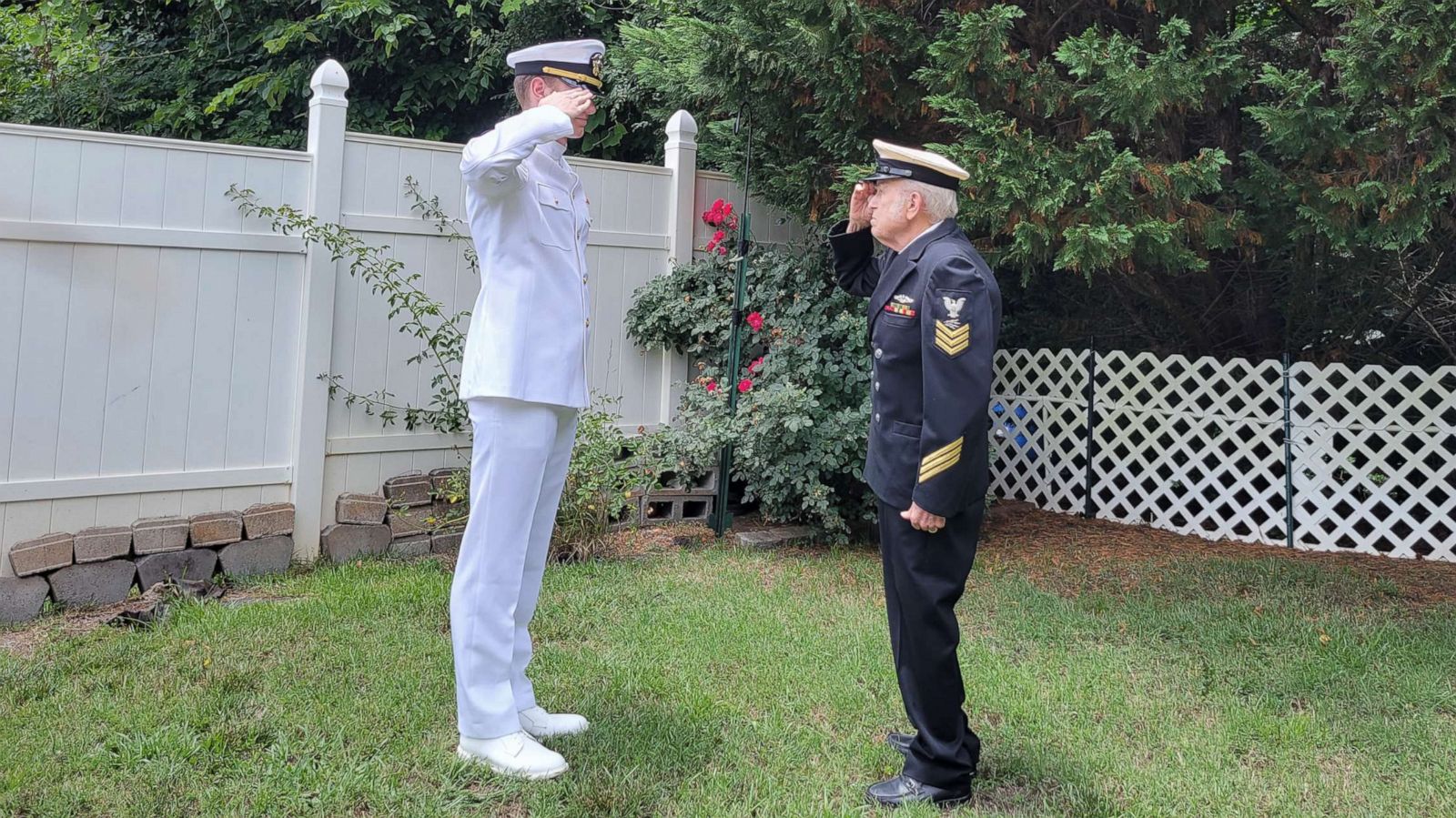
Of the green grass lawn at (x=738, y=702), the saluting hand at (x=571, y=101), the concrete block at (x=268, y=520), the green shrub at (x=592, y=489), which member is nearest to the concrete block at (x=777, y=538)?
the green shrub at (x=592, y=489)

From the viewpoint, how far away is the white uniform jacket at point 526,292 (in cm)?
280

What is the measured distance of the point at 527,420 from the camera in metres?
2.85

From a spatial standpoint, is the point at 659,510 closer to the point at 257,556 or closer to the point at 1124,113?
the point at 257,556

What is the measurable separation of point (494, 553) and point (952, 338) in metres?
1.31

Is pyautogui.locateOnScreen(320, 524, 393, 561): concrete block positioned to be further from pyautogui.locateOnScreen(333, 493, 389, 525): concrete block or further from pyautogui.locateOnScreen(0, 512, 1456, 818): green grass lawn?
pyautogui.locateOnScreen(0, 512, 1456, 818): green grass lawn

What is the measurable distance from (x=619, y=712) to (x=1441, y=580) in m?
4.29

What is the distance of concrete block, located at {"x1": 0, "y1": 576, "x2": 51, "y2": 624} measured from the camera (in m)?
4.28

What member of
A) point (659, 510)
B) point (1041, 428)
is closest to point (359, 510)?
point (659, 510)

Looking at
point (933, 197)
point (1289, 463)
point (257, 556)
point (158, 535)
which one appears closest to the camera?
point (933, 197)

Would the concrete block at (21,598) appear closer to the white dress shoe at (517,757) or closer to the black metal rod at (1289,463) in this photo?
the white dress shoe at (517,757)

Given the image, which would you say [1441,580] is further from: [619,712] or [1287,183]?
[619,712]

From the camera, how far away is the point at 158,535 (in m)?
4.62

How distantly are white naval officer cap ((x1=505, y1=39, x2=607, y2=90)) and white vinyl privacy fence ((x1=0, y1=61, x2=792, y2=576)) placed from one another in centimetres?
245

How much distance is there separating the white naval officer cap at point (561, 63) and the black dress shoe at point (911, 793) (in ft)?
6.68
